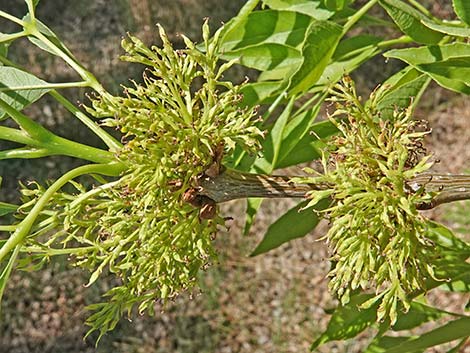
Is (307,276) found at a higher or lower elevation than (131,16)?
lower

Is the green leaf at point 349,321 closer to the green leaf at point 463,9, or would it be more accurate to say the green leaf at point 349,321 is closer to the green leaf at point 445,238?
the green leaf at point 445,238

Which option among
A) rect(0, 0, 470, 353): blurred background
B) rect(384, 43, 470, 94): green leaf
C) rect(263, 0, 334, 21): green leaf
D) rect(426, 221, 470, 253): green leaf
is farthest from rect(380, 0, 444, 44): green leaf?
rect(0, 0, 470, 353): blurred background

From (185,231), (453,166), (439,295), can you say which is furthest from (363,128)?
(453,166)

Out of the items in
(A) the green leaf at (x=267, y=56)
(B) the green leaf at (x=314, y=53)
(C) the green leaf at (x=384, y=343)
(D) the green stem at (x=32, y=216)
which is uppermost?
(A) the green leaf at (x=267, y=56)

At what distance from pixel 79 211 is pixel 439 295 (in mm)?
2117

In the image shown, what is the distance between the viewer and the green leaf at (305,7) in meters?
0.98

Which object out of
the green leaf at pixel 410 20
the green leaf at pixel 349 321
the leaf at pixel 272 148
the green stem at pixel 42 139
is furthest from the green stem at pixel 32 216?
the green leaf at pixel 349 321

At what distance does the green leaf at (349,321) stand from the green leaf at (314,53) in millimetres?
336

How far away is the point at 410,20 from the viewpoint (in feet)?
2.78

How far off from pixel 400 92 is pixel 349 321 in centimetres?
37

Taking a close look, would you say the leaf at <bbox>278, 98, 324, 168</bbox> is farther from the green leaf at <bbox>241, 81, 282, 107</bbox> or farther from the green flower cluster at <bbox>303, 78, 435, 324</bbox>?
the green flower cluster at <bbox>303, 78, 435, 324</bbox>

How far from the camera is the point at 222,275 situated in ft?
9.49

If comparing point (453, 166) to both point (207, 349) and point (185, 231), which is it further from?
point (185, 231)

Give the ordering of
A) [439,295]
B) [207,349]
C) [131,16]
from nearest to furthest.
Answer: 1. [439,295]
2. [207,349]
3. [131,16]
